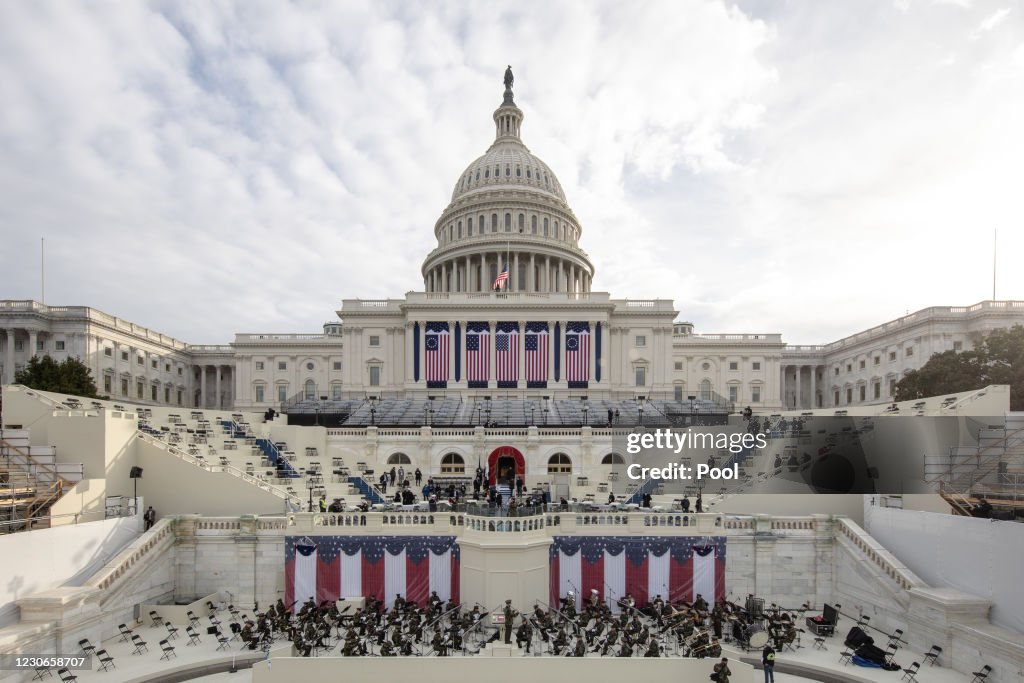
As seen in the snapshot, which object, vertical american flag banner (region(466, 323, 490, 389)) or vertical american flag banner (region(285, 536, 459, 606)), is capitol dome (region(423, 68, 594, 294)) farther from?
vertical american flag banner (region(285, 536, 459, 606))

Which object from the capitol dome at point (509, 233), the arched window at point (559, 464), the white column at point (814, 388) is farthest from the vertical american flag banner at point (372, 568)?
the white column at point (814, 388)

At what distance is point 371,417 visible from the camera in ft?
148

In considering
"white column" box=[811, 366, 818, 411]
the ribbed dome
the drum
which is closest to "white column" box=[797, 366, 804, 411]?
"white column" box=[811, 366, 818, 411]

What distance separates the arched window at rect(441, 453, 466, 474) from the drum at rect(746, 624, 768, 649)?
23.4 m

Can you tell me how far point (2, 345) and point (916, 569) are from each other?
91.7m

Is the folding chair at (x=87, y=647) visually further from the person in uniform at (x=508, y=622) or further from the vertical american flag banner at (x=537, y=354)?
the vertical american flag banner at (x=537, y=354)

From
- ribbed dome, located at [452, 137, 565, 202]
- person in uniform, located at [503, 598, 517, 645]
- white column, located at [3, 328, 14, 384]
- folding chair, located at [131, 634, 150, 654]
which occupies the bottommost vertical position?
folding chair, located at [131, 634, 150, 654]

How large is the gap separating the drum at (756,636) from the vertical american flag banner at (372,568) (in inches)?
446

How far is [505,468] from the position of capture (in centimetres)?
4028

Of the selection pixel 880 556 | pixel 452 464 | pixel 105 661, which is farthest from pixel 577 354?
pixel 105 661

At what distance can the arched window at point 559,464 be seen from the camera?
1556 inches

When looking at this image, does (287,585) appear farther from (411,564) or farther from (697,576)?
(697,576)

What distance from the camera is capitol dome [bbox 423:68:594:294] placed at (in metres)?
84.4

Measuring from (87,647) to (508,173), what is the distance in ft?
286
